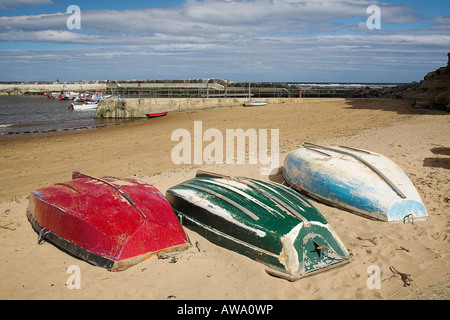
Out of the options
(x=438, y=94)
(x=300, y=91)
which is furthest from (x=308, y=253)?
(x=300, y=91)

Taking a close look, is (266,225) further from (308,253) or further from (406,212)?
(406,212)

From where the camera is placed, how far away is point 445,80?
57.4 feet

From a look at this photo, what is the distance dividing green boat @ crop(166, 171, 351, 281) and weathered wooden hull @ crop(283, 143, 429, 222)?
3.45ft

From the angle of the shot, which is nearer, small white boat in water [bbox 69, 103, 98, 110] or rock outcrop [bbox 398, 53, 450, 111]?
rock outcrop [bbox 398, 53, 450, 111]

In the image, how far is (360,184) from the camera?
5.30 m

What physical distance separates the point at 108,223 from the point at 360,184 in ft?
12.2

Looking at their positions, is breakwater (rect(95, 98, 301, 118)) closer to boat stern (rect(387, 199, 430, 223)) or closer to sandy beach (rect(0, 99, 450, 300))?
sandy beach (rect(0, 99, 450, 300))

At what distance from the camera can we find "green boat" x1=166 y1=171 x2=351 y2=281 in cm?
376

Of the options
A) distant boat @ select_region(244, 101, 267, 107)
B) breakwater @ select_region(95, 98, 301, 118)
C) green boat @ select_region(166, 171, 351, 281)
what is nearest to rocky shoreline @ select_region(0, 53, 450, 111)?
breakwater @ select_region(95, 98, 301, 118)

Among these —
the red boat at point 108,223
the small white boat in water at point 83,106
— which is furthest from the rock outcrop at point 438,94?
the small white boat in water at point 83,106

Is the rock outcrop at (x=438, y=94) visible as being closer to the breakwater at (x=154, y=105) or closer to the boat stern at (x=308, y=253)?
the breakwater at (x=154, y=105)

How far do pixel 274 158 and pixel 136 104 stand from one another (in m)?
18.7

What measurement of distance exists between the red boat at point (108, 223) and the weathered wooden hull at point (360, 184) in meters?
2.58
